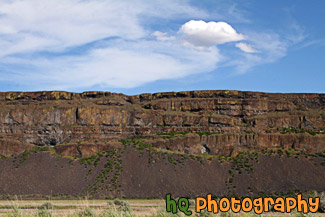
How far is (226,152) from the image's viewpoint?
2953 inches

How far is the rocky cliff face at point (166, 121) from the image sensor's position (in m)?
76.4

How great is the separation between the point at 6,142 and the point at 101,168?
22.8m

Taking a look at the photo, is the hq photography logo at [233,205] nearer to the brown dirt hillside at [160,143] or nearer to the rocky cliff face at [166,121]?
the brown dirt hillside at [160,143]

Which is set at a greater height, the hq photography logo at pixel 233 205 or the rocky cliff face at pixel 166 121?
the rocky cliff face at pixel 166 121

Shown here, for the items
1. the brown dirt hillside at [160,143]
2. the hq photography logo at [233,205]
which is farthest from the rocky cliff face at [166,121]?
the hq photography logo at [233,205]

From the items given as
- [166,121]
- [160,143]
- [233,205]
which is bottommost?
[233,205]

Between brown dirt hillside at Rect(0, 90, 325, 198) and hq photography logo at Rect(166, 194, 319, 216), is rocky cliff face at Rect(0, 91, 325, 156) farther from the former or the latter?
hq photography logo at Rect(166, 194, 319, 216)

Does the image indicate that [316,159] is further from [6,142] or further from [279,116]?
[6,142]

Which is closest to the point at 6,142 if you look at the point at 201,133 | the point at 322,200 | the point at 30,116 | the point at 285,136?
the point at 30,116

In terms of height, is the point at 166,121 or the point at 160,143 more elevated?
the point at 166,121

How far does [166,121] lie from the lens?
3366 inches

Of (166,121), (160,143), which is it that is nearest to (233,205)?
(160,143)

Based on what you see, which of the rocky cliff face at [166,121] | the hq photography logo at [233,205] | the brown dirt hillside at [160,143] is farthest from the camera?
the rocky cliff face at [166,121]

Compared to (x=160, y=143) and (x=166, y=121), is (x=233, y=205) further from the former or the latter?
(x=166, y=121)
